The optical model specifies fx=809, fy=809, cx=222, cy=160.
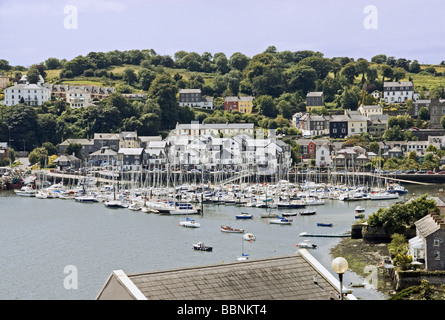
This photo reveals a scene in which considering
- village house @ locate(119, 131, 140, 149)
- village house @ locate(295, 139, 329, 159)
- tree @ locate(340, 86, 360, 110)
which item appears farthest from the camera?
tree @ locate(340, 86, 360, 110)

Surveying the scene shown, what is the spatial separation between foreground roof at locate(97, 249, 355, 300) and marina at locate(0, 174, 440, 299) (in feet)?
43.5

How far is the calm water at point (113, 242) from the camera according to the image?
80.7 ft

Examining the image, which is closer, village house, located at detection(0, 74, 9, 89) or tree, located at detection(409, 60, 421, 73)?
village house, located at detection(0, 74, 9, 89)

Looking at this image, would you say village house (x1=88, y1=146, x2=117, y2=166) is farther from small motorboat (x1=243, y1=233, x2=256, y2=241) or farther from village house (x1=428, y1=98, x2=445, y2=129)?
small motorboat (x1=243, y1=233, x2=256, y2=241)

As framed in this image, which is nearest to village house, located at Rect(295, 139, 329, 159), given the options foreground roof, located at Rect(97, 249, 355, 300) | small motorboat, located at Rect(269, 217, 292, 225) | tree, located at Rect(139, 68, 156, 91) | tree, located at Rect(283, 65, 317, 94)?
tree, located at Rect(283, 65, 317, 94)

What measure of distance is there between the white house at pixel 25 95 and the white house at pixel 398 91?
3212cm

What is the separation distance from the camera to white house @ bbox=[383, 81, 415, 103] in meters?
75.1

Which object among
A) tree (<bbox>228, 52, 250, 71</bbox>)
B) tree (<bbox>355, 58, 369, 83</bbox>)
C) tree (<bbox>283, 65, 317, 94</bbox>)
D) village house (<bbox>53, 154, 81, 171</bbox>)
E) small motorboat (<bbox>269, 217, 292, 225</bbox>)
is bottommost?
small motorboat (<bbox>269, 217, 292, 225</bbox>)

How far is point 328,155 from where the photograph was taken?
203ft

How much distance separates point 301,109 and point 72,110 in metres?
21.4

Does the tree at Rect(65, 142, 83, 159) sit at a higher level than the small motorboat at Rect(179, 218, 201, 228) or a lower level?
higher

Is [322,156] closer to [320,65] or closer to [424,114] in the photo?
[424,114]

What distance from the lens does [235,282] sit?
757 centimetres

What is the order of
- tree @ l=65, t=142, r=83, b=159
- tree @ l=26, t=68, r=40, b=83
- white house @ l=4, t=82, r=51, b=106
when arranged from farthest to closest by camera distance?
tree @ l=26, t=68, r=40, b=83
white house @ l=4, t=82, r=51, b=106
tree @ l=65, t=142, r=83, b=159
